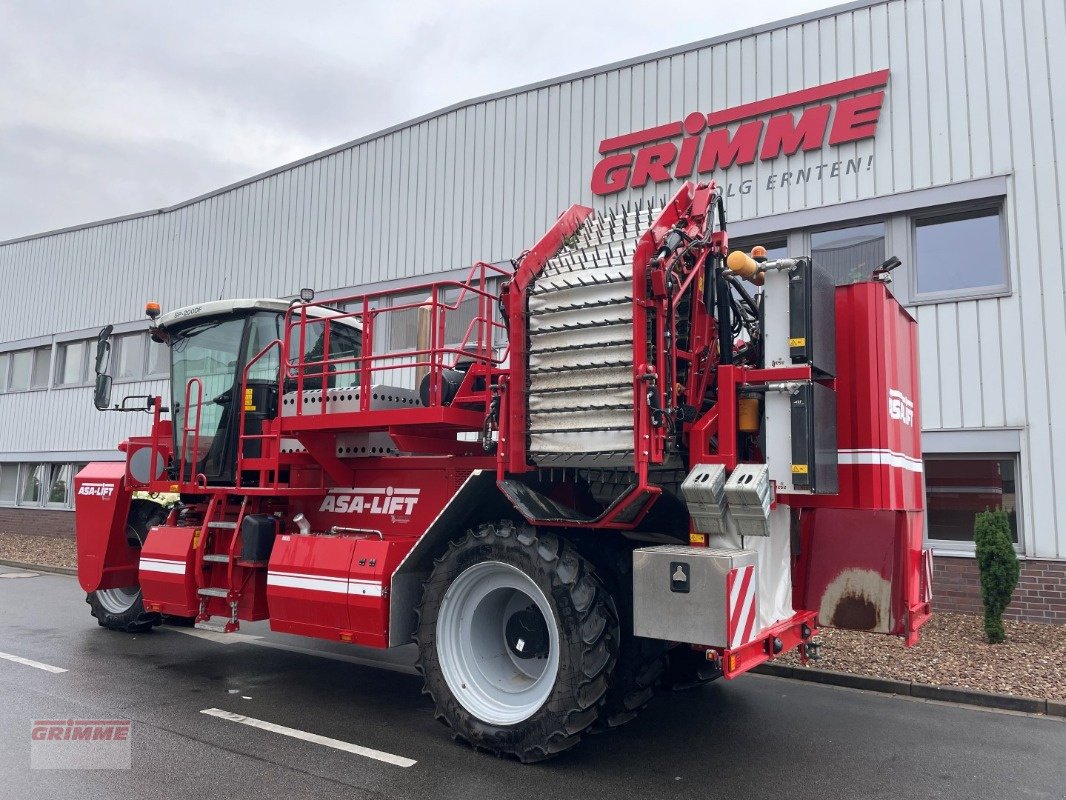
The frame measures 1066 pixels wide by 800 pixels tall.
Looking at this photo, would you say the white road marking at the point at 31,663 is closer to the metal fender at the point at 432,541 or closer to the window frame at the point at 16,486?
the metal fender at the point at 432,541

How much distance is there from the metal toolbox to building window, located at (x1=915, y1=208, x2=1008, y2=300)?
7.16m

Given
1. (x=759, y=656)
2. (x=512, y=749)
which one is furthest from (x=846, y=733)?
(x=512, y=749)

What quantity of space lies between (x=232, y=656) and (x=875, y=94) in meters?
10.1

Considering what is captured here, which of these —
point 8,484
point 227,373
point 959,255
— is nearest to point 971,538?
point 959,255

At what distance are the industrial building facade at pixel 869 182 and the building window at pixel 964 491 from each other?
22 millimetres

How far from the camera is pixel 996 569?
805cm

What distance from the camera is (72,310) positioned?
68.7ft

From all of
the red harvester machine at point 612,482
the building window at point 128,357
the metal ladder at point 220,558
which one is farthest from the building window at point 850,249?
the building window at point 128,357

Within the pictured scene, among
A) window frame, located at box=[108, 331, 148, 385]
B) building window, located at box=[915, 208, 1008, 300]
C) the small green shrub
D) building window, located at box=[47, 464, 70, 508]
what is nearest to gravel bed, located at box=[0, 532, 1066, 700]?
the small green shrub

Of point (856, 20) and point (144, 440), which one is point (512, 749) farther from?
point (856, 20)

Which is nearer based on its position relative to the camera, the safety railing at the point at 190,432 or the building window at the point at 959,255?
the safety railing at the point at 190,432

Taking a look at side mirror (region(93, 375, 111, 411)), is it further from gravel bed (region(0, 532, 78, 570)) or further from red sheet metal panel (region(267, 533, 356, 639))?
gravel bed (region(0, 532, 78, 570))

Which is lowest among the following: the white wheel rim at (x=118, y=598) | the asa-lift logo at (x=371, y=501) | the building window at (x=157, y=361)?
the white wheel rim at (x=118, y=598)

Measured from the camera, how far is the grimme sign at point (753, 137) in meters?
10.5
